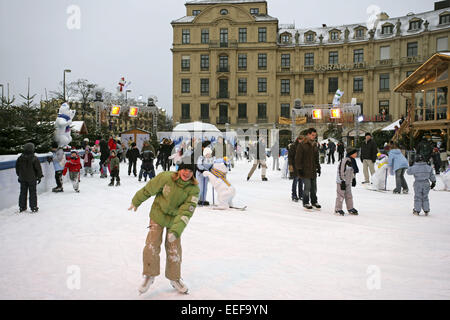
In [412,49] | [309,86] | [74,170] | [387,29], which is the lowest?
[74,170]

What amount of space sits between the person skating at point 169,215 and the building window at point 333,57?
4613 centimetres

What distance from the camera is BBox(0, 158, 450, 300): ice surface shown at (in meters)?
3.76

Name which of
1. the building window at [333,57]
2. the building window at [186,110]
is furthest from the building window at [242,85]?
the building window at [333,57]

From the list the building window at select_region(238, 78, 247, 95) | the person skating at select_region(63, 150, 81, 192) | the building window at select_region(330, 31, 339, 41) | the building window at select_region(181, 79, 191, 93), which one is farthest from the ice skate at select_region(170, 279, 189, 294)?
the building window at select_region(330, 31, 339, 41)

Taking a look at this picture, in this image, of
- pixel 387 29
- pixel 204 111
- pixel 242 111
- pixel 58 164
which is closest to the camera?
pixel 58 164

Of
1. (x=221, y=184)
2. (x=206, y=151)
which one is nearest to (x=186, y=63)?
(x=206, y=151)

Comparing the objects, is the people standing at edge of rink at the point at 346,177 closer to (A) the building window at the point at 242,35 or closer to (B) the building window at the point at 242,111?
(B) the building window at the point at 242,111

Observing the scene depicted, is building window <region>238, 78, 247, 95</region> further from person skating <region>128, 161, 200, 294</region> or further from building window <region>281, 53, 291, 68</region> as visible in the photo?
person skating <region>128, 161, 200, 294</region>

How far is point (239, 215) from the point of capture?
7.71 meters

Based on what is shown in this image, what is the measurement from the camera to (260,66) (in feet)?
152

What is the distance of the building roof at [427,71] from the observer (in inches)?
743

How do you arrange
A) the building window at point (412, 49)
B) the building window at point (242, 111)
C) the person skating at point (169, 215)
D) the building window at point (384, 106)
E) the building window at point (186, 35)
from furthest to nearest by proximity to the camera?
1. the building window at point (242, 111)
2. the building window at point (186, 35)
3. the building window at point (384, 106)
4. the building window at point (412, 49)
5. the person skating at point (169, 215)

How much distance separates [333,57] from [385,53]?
5.87 metres

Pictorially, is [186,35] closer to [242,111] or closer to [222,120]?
[222,120]
